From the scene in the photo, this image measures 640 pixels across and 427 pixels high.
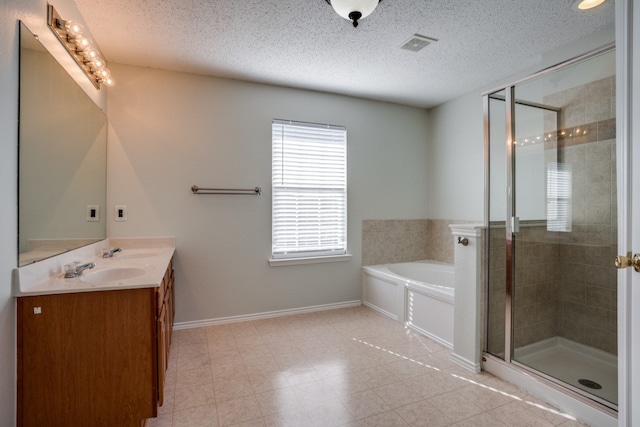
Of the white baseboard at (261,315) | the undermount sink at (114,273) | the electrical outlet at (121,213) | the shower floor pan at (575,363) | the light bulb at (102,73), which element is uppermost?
the light bulb at (102,73)

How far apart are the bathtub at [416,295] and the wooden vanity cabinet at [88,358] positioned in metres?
2.23

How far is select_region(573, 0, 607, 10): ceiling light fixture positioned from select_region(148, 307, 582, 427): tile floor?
102 inches

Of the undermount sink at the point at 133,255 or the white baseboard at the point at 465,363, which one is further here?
the undermount sink at the point at 133,255

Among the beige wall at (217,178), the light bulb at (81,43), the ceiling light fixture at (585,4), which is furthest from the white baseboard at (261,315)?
the ceiling light fixture at (585,4)

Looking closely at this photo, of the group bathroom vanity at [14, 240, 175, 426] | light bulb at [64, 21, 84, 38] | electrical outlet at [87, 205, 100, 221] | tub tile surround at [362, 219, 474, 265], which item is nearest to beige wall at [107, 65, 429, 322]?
tub tile surround at [362, 219, 474, 265]

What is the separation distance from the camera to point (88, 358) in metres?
1.56

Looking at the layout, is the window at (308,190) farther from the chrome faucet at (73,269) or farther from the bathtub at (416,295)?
the chrome faucet at (73,269)

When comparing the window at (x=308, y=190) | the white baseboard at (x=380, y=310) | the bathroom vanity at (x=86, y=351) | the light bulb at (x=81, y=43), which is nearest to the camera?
the bathroom vanity at (x=86, y=351)

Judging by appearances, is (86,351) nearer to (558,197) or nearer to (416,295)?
(416,295)

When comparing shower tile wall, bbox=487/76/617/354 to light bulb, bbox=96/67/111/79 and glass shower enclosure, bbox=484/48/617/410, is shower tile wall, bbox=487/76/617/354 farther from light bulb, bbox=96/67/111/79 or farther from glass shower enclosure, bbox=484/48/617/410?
light bulb, bbox=96/67/111/79

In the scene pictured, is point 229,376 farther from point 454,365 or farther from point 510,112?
point 510,112

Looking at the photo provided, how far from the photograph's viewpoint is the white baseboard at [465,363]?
2.34m

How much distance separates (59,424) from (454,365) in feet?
8.08

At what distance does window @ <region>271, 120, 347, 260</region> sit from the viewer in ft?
11.5
